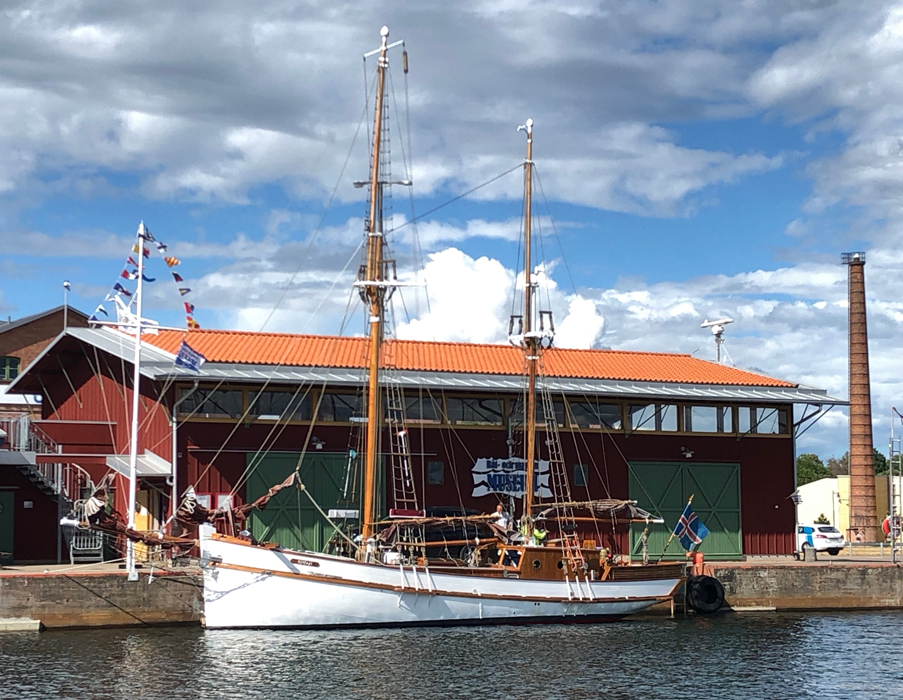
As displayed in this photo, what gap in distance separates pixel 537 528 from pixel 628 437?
5.11 metres

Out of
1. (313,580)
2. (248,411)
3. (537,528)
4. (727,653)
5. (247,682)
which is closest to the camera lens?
(247,682)

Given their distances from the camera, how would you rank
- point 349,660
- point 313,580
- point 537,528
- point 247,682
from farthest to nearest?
point 537,528, point 313,580, point 349,660, point 247,682

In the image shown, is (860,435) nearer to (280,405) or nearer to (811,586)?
(811,586)

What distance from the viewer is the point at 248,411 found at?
4197 cm

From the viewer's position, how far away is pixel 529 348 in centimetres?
4225

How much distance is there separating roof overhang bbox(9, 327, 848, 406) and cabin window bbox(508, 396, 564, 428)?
809mm

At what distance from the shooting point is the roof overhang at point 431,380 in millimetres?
40938

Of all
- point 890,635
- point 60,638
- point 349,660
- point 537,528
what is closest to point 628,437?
point 537,528

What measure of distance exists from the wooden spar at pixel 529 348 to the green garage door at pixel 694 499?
526cm

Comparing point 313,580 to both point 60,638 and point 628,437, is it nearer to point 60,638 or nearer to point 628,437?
point 60,638

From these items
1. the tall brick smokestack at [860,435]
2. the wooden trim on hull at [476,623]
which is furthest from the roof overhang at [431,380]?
the tall brick smokestack at [860,435]

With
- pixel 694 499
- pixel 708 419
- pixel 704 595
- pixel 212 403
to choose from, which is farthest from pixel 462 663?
pixel 708 419

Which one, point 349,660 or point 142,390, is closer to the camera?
point 349,660

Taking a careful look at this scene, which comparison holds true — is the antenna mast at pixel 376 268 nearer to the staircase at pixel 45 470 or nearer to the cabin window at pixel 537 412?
the cabin window at pixel 537 412
